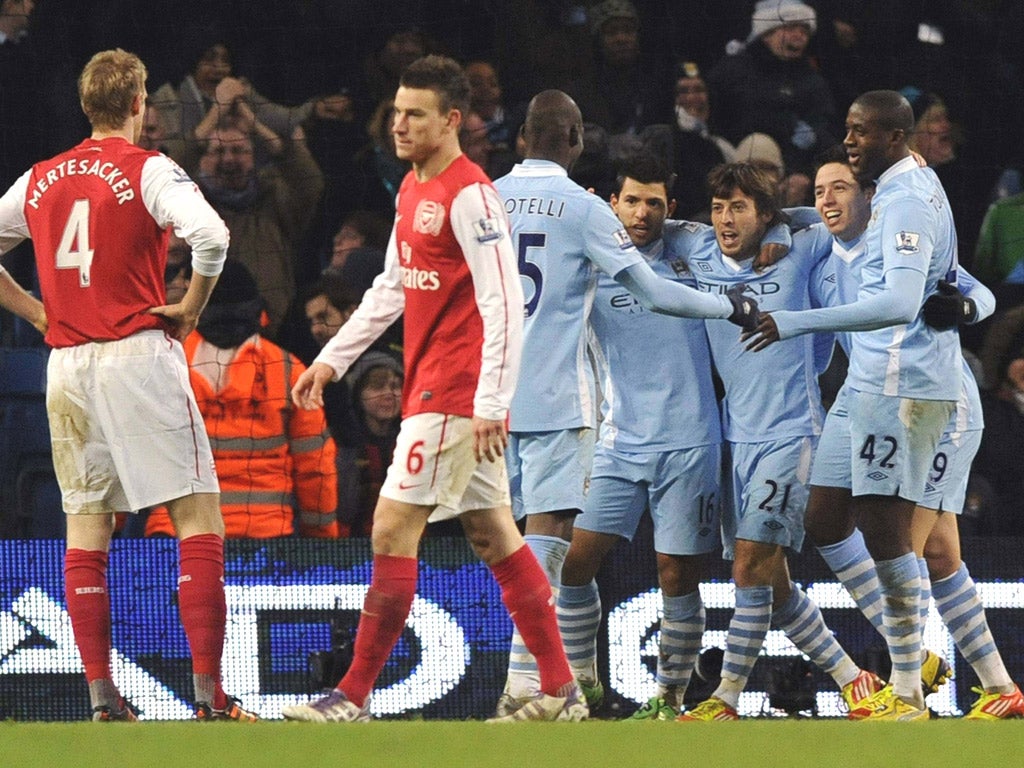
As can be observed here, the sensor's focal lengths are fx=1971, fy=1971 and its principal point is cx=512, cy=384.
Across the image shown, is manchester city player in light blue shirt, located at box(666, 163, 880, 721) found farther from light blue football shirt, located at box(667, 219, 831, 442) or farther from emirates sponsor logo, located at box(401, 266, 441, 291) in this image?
emirates sponsor logo, located at box(401, 266, 441, 291)

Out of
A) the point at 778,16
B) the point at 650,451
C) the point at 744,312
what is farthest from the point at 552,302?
the point at 778,16

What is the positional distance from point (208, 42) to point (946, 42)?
3.56 meters

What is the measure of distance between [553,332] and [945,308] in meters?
1.27

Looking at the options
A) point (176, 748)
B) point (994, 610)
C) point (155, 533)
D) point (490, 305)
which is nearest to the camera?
point (176, 748)

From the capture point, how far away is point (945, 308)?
6336 millimetres

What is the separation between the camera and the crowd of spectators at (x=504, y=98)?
343 inches

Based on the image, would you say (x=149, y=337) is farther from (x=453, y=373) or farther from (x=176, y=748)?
(x=176, y=748)

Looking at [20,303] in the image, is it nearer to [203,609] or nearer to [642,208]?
[203,609]

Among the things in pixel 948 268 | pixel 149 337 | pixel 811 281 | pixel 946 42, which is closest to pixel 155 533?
→ pixel 149 337

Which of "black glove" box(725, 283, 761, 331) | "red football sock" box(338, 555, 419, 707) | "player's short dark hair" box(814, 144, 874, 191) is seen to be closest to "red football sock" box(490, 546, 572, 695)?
"red football sock" box(338, 555, 419, 707)

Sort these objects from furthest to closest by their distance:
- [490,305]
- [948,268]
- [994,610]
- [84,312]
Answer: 1. [994,610]
2. [948,268]
3. [84,312]
4. [490,305]

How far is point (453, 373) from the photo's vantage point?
5.27m

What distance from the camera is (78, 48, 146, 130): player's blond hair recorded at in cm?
577

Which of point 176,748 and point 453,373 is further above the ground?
point 453,373
